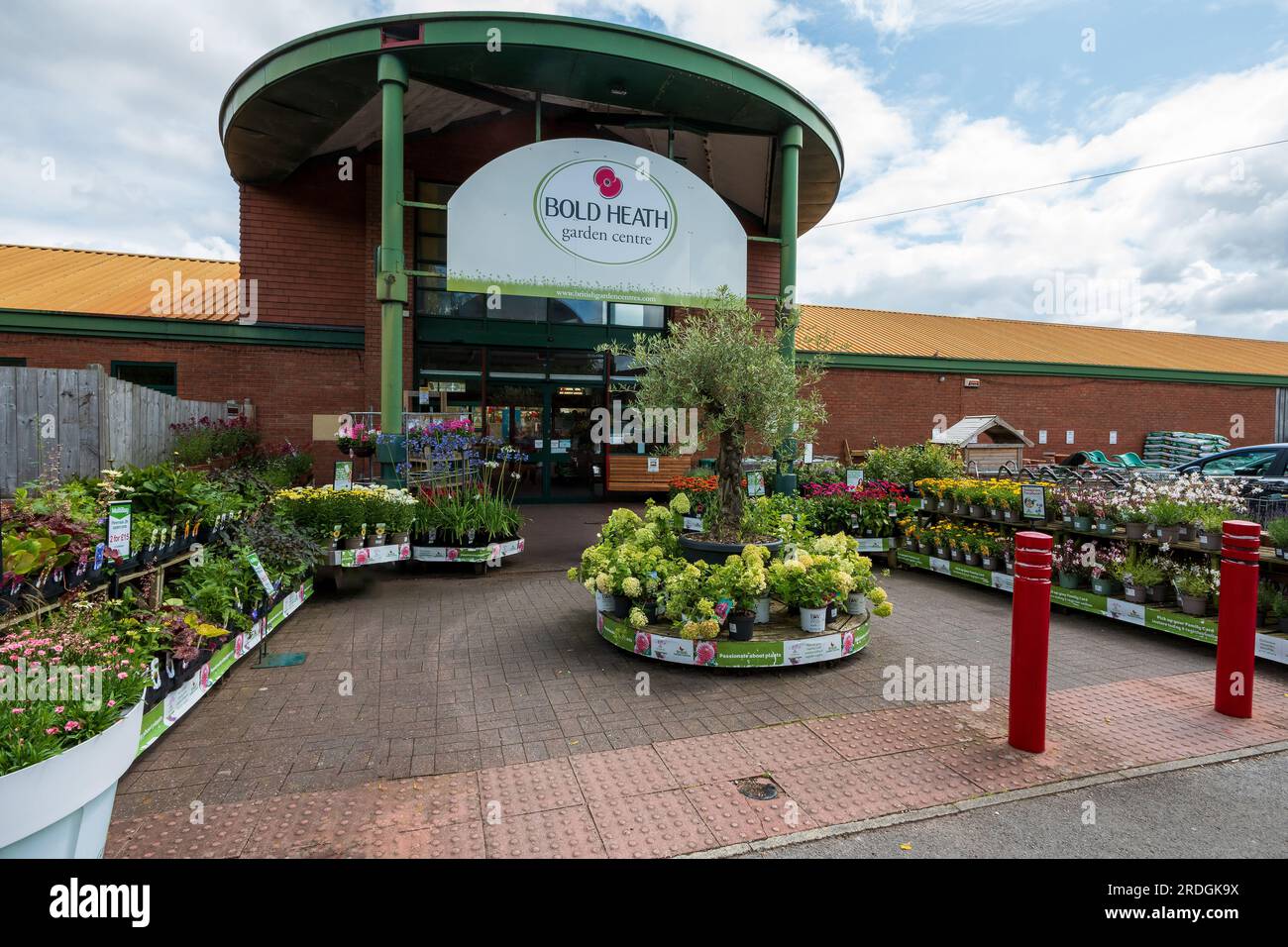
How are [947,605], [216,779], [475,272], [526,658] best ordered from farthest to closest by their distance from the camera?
1. [475,272]
2. [947,605]
3. [526,658]
4. [216,779]

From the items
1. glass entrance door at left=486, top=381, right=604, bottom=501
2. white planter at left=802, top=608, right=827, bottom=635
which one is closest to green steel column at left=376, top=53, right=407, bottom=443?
glass entrance door at left=486, top=381, right=604, bottom=501

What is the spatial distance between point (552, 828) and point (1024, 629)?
2.78 meters

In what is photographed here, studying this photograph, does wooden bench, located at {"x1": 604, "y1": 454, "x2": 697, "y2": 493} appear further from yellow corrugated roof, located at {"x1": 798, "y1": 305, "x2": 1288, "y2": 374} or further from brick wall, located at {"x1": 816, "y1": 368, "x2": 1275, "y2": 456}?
yellow corrugated roof, located at {"x1": 798, "y1": 305, "x2": 1288, "y2": 374}

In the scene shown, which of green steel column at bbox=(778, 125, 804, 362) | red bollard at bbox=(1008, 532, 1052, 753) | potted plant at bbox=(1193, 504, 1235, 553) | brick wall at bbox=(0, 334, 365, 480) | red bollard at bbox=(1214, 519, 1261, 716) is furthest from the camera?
brick wall at bbox=(0, 334, 365, 480)

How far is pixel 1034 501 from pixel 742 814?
587cm

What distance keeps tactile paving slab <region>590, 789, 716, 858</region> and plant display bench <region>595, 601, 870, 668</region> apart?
176 centimetres

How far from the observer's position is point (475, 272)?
938 centimetres

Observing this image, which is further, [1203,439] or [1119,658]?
[1203,439]

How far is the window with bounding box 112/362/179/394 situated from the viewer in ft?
43.4

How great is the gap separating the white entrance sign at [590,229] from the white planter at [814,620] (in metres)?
5.43

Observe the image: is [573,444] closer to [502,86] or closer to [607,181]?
[607,181]

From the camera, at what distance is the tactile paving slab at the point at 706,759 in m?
3.61
